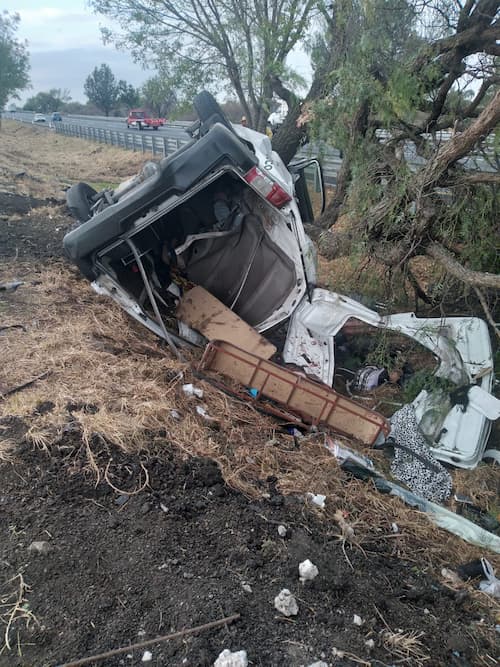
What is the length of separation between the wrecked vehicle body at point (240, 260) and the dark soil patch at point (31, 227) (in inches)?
96.2

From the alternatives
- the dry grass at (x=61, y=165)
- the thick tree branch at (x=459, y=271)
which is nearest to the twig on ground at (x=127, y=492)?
the thick tree branch at (x=459, y=271)

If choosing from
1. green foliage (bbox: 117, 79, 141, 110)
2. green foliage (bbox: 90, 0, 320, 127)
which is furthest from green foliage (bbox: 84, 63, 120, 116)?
green foliage (bbox: 90, 0, 320, 127)

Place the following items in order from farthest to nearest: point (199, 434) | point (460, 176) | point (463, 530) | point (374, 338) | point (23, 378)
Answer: point (374, 338), point (460, 176), point (23, 378), point (199, 434), point (463, 530)

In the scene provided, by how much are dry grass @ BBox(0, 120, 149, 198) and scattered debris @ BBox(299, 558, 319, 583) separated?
12.2m

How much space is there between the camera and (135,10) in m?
12.8

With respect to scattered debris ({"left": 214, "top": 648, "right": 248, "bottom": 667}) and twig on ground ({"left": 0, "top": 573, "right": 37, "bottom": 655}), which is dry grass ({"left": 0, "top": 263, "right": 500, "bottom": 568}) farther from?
scattered debris ({"left": 214, "top": 648, "right": 248, "bottom": 667})

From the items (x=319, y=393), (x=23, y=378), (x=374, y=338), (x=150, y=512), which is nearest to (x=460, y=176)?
(x=374, y=338)

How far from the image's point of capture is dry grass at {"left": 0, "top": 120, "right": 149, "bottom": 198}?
14.2 meters

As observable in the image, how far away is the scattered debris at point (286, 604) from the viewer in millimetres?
2531

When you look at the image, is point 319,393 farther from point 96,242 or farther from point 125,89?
point 125,89

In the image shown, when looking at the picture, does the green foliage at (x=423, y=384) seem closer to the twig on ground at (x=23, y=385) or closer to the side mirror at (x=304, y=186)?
the side mirror at (x=304, y=186)

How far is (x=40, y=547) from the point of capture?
2674mm

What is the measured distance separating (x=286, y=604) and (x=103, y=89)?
6928 cm

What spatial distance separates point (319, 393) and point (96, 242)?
7.58 ft
